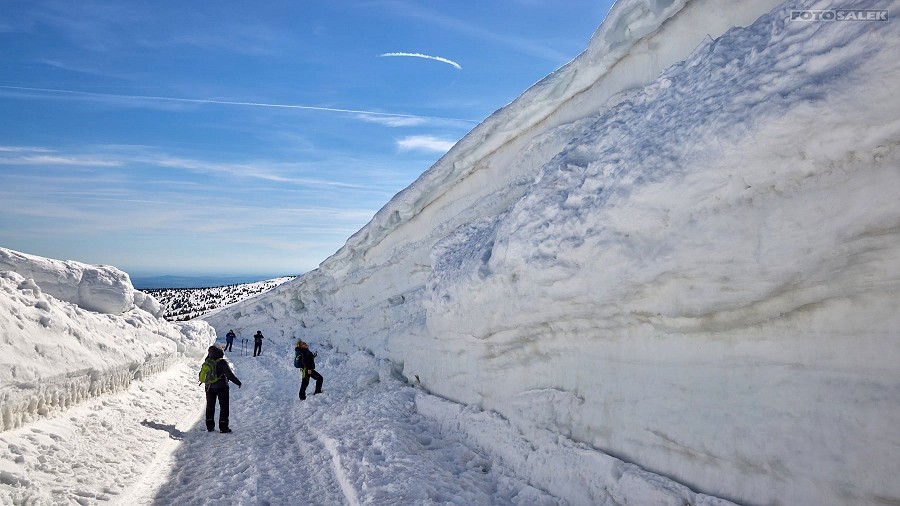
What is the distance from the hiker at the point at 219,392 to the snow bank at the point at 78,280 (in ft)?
13.0

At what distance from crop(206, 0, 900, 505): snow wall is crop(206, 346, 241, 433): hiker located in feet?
12.0

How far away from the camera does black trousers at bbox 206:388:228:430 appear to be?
8078 millimetres

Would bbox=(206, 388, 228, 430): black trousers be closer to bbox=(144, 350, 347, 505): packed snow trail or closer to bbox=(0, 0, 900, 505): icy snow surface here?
bbox=(144, 350, 347, 505): packed snow trail

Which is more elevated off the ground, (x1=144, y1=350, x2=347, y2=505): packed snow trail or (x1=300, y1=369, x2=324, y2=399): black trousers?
(x1=300, y1=369, x2=324, y2=399): black trousers

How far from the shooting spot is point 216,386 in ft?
27.0

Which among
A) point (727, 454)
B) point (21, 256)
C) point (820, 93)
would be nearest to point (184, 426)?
point (21, 256)

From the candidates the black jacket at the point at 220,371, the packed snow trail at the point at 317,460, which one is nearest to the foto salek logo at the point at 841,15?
the packed snow trail at the point at 317,460

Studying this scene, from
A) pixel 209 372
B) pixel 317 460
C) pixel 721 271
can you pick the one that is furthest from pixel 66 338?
pixel 721 271

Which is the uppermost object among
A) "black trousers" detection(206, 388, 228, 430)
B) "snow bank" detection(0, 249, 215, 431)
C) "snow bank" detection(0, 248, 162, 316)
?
"snow bank" detection(0, 248, 162, 316)

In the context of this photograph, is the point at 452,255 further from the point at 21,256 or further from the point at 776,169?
the point at 21,256

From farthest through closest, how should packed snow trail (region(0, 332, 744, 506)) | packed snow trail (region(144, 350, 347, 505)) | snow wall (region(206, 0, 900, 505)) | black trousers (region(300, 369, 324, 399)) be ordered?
black trousers (region(300, 369, 324, 399)), packed snow trail (region(144, 350, 347, 505)), packed snow trail (region(0, 332, 744, 506)), snow wall (region(206, 0, 900, 505))

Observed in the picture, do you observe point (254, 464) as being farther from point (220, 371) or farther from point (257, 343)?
point (257, 343)

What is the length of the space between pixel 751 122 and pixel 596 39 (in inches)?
192

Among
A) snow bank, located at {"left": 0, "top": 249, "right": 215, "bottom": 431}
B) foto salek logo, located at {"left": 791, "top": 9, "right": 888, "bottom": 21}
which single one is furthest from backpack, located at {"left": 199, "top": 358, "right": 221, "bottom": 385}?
foto salek logo, located at {"left": 791, "top": 9, "right": 888, "bottom": 21}
